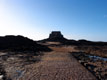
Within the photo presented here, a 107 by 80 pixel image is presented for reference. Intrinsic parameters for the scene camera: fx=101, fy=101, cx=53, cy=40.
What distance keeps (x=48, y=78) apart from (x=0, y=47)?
2395cm

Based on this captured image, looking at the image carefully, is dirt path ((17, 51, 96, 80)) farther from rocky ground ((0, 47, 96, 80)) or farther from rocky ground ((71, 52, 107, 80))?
rocky ground ((71, 52, 107, 80))

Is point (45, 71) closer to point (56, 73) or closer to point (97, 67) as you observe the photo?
point (56, 73)

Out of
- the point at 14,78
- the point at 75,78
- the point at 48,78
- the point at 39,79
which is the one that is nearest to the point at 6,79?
the point at 14,78

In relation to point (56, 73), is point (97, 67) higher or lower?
lower

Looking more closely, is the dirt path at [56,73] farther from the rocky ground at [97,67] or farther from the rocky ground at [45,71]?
the rocky ground at [97,67]

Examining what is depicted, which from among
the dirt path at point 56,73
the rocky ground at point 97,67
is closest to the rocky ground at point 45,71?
the dirt path at point 56,73

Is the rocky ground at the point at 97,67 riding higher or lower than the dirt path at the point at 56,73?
lower

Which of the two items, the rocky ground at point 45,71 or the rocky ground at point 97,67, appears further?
the rocky ground at point 97,67

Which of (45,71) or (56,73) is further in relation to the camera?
(45,71)

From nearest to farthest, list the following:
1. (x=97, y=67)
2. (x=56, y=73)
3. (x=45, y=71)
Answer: (x=56, y=73), (x=45, y=71), (x=97, y=67)

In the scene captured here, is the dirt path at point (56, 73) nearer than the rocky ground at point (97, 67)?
Yes

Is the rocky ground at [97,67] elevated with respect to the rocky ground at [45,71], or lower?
lower

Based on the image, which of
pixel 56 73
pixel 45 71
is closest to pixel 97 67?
pixel 56 73

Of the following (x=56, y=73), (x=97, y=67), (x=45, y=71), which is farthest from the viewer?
(x=97, y=67)
